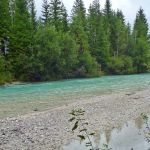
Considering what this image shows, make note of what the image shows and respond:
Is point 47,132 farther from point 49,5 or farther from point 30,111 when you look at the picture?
point 49,5

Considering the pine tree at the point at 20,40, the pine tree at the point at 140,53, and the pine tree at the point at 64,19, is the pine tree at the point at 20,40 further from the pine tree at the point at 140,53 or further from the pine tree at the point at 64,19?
the pine tree at the point at 140,53

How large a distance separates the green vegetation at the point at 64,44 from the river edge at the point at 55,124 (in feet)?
92.7

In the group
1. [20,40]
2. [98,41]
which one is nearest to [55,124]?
[20,40]

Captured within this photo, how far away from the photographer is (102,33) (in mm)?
79625

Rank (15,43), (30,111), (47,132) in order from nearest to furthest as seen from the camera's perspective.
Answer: (47,132)
(30,111)
(15,43)

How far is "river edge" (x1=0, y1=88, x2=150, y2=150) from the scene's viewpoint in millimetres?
14633

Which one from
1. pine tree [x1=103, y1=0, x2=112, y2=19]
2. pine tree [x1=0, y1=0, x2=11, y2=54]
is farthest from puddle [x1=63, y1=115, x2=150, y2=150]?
pine tree [x1=103, y1=0, x2=112, y2=19]

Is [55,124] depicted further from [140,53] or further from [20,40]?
[140,53]

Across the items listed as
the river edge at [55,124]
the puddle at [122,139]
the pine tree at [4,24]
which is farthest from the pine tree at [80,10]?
the puddle at [122,139]

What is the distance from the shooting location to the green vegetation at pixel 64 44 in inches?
2296

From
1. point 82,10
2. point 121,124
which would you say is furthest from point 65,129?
point 82,10

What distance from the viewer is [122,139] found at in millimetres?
Answer: 14805

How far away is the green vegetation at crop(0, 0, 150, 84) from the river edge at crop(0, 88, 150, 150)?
2827 centimetres

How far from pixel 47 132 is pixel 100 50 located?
206ft
